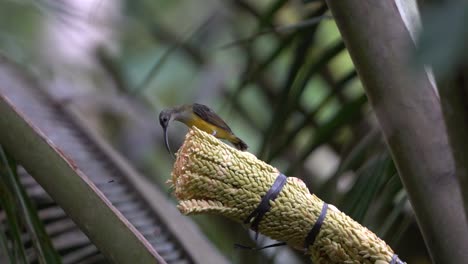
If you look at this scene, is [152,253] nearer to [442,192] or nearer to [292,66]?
[442,192]

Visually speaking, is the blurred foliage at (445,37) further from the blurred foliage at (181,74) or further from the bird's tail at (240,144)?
the blurred foliage at (181,74)

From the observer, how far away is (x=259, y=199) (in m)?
0.56

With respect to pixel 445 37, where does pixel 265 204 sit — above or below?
below

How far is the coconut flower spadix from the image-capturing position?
560 mm

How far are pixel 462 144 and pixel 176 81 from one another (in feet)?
7.57

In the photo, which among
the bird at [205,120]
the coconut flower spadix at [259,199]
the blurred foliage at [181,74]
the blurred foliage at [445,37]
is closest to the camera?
the blurred foliage at [445,37]

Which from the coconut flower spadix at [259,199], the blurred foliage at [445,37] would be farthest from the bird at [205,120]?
the blurred foliage at [445,37]

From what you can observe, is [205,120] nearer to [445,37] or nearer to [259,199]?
[259,199]

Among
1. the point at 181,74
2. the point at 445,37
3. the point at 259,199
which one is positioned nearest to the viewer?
the point at 445,37

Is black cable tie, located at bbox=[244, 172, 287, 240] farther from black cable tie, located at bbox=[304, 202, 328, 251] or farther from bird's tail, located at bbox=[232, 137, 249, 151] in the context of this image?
bird's tail, located at bbox=[232, 137, 249, 151]

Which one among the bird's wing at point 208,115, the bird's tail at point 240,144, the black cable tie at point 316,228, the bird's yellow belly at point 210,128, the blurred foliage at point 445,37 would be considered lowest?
the black cable tie at point 316,228

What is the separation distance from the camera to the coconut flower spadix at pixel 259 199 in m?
0.56

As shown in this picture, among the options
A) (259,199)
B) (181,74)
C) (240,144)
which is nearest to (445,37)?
(259,199)

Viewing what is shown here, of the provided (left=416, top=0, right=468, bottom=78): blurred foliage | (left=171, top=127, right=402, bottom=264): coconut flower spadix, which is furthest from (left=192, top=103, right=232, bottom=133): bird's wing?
(left=416, top=0, right=468, bottom=78): blurred foliage
